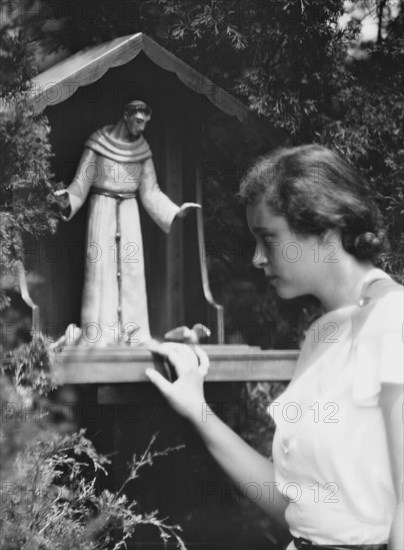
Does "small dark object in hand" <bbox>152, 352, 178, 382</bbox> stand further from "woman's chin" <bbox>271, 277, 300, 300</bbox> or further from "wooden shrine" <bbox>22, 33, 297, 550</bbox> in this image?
"woman's chin" <bbox>271, 277, 300, 300</bbox>

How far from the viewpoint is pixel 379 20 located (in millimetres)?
3230

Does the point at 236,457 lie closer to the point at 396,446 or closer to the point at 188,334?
the point at 396,446

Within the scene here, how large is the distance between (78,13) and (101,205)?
872 mm

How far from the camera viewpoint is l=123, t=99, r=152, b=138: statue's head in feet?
8.98

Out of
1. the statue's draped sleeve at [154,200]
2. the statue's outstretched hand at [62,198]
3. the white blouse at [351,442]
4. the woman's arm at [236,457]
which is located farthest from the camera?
the statue's draped sleeve at [154,200]

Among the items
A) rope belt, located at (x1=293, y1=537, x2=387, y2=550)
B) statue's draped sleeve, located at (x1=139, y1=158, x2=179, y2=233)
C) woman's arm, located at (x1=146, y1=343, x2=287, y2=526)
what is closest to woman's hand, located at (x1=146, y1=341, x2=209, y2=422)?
woman's arm, located at (x1=146, y1=343, x2=287, y2=526)

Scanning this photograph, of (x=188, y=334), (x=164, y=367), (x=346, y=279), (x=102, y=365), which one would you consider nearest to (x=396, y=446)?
(x=346, y=279)

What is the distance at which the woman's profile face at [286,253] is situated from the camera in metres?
1.58

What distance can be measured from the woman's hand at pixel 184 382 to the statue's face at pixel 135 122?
0.83m

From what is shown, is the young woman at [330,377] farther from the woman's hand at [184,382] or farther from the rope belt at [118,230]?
the rope belt at [118,230]

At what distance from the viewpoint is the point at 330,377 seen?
1.51 meters

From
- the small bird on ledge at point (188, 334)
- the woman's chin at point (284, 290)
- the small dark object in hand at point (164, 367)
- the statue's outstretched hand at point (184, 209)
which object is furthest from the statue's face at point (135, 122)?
the woman's chin at point (284, 290)

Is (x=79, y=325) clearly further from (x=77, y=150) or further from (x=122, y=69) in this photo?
(x=122, y=69)

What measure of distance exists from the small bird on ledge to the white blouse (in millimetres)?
1223
